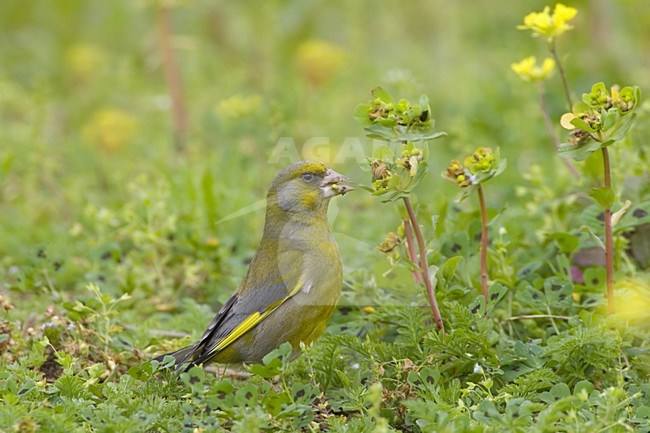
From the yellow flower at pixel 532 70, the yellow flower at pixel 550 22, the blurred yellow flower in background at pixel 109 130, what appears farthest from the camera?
the blurred yellow flower in background at pixel 109 130

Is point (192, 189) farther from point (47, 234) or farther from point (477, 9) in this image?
point (477, 9)

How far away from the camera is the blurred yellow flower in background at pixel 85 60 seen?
27.3 feet

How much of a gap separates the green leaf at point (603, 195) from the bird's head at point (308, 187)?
1129 mm

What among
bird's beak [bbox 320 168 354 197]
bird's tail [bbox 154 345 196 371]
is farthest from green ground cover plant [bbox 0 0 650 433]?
bird's beak [bbox 320 168 354 197]

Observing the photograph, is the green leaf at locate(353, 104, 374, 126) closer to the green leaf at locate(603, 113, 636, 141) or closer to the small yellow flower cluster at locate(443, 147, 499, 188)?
the small yellow flower cluster at locate(443, 147, 499, 188)

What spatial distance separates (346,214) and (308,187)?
1.58 m

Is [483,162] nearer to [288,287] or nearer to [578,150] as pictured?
[578,150]

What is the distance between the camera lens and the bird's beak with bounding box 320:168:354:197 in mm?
4207

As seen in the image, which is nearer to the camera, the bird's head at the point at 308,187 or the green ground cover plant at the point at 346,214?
the green ground cover plant at the point at 346,214

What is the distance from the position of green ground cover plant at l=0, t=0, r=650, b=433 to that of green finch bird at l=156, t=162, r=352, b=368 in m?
0.14

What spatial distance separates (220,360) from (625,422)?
165 cm

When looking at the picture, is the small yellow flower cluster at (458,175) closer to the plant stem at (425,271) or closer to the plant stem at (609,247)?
A: the plant stem at (425,271)

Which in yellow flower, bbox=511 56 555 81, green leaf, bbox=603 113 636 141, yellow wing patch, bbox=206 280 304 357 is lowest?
yellow wing patch, bbox=206 280 304 357

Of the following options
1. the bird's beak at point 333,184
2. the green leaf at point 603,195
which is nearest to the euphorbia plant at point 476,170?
the green leaf at point 603,195
